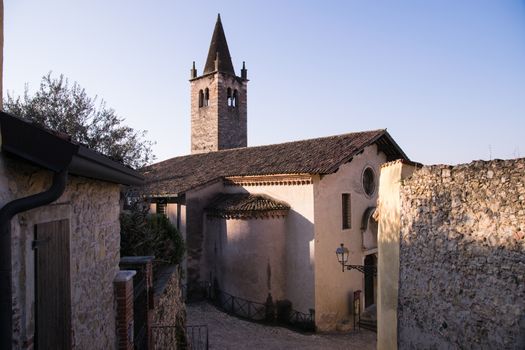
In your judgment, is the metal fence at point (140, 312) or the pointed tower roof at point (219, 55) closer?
the metal fence at point (140, 312)

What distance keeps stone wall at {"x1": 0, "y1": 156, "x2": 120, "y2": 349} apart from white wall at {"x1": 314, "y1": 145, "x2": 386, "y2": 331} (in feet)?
34.2

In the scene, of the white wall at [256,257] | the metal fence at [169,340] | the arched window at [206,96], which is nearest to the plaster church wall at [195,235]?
the white wall at [256,257]

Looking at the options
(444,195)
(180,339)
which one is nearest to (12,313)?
(444,195)

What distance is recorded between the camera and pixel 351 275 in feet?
53.5

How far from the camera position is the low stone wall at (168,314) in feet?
25.7

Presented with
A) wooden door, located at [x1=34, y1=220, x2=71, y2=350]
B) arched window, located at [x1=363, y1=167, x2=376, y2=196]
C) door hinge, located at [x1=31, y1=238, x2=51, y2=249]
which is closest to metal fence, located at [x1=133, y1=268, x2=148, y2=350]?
wooden door, located at [x1=34, y1=220, x2=71, y2=350]

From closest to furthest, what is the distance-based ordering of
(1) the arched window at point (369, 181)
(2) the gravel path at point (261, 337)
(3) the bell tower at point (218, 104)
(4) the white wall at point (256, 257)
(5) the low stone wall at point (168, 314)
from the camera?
(5) the low stone wall at point (168, 314), (2) the gravel path at point (261, 337), (4) the white wall at point (256, 257), (1) the arched window at point (369, 181), (3) the bell tower at point (218, 104)

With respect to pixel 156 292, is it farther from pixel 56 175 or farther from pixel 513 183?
pixel 513 183

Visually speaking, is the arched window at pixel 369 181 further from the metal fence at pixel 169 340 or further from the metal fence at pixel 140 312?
the metal fence at pixel 140 312

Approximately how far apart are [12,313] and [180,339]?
881cm

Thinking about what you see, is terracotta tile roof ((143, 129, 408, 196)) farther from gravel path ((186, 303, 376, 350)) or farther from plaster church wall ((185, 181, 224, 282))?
gravel path ((186, 303, 376, 350))

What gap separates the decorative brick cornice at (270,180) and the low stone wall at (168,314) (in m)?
6.38

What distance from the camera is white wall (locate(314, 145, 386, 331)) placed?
15.1m

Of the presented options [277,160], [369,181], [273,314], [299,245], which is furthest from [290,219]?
[369,181]
